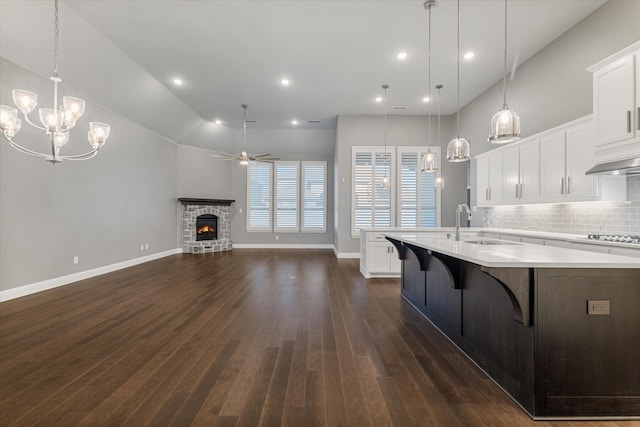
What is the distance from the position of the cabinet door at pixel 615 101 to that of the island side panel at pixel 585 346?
2130mm

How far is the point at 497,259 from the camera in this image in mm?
1832

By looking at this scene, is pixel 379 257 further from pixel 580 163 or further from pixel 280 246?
pixel 280 246

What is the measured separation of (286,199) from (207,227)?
272 cm

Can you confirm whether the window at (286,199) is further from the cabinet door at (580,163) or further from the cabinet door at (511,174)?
the cabinet door at (580,163)

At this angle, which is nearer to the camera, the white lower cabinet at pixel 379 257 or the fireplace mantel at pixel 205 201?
the white lower cabinet at pixel 379 257

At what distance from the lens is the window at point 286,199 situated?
33.7ft

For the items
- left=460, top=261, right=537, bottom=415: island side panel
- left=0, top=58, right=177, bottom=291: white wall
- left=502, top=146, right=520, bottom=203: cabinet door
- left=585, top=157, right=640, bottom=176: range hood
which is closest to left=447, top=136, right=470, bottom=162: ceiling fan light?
left=460, top=261, right=537, bottom=415: island side panel

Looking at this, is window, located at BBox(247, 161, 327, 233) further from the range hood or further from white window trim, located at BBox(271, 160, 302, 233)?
the range hood

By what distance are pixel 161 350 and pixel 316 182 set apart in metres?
8.11

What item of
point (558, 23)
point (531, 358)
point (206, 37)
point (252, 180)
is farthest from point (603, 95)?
point (252, 180)

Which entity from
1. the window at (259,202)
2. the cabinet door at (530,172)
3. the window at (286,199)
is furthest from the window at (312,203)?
the cabinet door at (530,172)

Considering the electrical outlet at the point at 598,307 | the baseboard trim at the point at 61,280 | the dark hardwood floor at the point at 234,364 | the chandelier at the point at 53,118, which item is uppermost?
Answer: the chandelier at the point at 53,118

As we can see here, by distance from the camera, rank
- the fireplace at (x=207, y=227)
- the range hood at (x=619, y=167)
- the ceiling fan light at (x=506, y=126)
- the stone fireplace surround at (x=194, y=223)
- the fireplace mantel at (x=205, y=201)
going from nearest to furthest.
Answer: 1. the ceiling fan light at (x=506, y=126)
2. the range hood at (x=619, y=167)
3. the fireplace mantel at (x=205, y=201)
4. the stone fireplace surround at (x=194, y=223)
5. the fireplace at (x=207, y=227)

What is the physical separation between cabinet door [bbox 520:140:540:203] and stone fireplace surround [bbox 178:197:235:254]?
7996 mm
